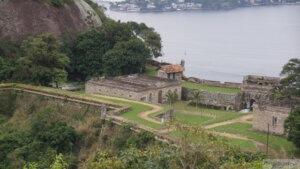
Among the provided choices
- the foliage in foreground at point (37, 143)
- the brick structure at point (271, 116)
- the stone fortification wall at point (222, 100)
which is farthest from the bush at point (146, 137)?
the stone fortification wall at point (222, 100)

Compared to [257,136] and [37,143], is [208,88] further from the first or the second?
[37,143]

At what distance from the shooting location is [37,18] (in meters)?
63.0

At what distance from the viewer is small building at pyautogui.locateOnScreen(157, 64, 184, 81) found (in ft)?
179

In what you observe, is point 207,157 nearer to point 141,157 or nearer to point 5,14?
point 141,157

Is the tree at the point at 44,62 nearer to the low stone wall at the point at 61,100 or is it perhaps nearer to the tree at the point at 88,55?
the low stone wall at the point at 61,100

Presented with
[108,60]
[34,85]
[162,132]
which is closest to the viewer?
[162,132]

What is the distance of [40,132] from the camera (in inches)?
1419

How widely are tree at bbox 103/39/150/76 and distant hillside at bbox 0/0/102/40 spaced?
1237cm

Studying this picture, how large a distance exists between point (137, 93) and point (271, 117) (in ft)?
54.8

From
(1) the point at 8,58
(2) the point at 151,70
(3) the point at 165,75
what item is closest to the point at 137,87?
(3) the point at 165,75

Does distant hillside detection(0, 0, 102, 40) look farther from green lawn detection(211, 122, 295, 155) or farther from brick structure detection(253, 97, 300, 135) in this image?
brick structure detection(253, 97, 300, 135)

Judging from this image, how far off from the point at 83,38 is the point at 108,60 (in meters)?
8.30

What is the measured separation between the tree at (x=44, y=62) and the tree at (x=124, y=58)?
250 inches

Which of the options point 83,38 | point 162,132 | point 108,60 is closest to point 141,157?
point 162,132
